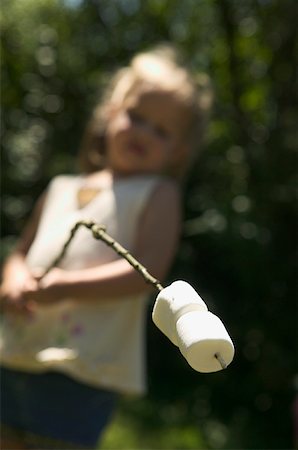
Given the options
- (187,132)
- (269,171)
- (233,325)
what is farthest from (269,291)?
(187,132)

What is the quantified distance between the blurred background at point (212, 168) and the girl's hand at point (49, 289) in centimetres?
137

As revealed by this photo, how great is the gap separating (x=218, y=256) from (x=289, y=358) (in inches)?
21.9

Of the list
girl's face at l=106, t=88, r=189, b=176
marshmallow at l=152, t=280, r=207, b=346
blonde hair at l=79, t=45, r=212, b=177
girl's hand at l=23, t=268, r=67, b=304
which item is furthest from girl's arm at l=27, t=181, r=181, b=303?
marshmallow at l=152, t=280, r=207, b=346

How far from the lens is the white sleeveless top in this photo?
5.68 ft

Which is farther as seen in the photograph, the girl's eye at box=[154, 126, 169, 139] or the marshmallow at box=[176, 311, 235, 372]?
the girl's eye at box=[154, 126, 169, 139]

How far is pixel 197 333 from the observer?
30.8 inches

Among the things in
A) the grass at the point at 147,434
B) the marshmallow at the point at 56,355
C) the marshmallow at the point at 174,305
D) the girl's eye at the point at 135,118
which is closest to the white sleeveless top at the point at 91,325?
the marshmallow at the point at 56,355

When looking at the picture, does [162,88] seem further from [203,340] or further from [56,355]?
[203,340]

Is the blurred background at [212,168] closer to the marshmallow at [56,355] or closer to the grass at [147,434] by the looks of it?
the grass at [147,434]

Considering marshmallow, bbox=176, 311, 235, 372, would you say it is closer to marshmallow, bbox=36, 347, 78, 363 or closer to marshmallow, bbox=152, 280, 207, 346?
marshmallow, bbox=152, 280, 207, 346

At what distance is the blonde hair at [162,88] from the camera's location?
1.90 meters

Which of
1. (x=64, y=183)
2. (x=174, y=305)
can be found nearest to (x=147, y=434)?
(x=64, y=183)

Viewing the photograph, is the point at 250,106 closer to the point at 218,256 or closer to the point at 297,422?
the point at 218,256

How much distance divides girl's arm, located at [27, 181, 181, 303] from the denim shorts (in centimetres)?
19
